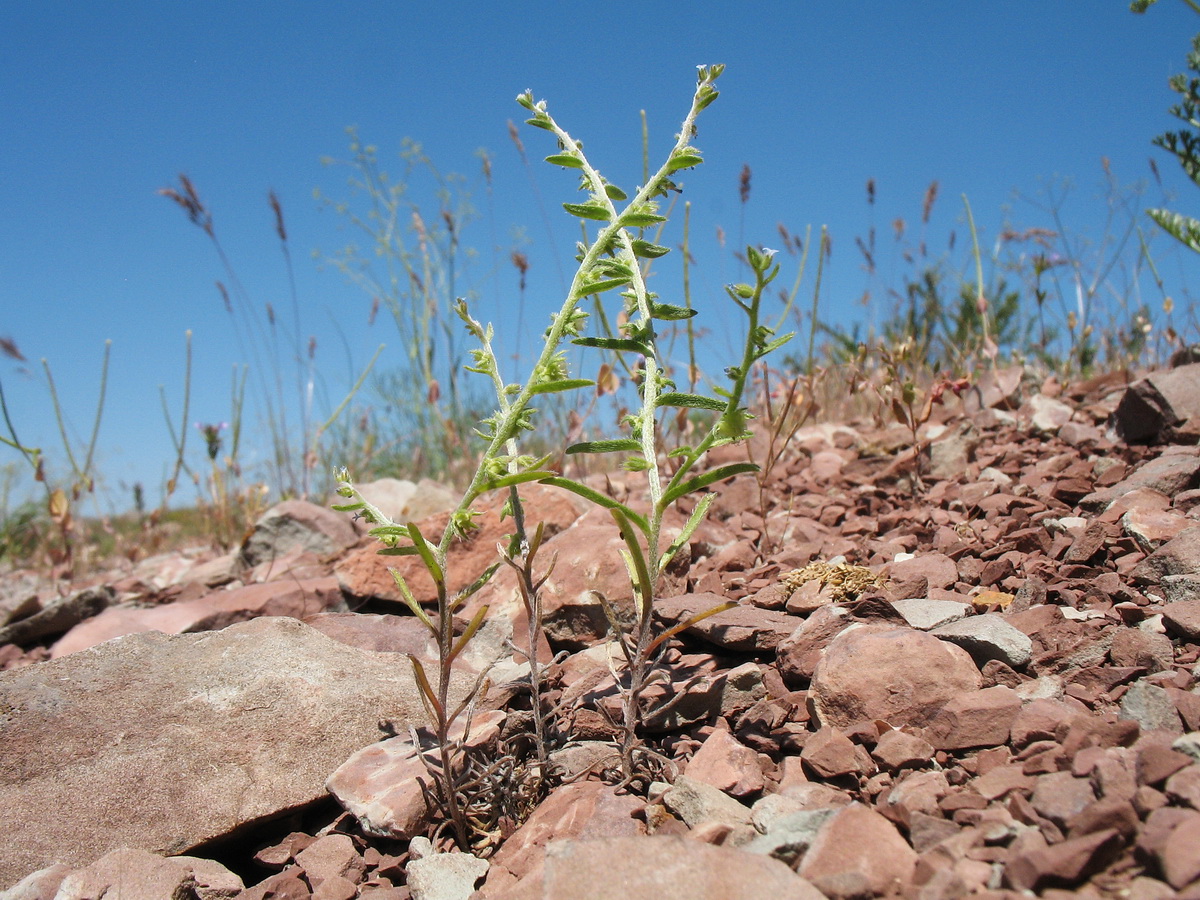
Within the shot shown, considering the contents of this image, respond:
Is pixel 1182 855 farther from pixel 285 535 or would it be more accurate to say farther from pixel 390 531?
pixel 285 535

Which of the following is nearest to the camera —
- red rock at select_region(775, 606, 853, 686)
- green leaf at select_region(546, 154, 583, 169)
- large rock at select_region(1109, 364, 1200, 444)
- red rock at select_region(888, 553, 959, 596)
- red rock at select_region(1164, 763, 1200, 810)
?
red rock at select_region(1164, 763, 1200, 810)

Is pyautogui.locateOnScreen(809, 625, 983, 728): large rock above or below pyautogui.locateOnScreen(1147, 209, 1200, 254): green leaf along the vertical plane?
below

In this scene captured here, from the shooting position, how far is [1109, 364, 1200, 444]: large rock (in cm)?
273

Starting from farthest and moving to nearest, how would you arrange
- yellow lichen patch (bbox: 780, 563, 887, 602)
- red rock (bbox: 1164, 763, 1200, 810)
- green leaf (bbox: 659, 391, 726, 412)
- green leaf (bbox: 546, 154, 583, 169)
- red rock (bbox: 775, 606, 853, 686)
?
1. yellow lichen patch (bbox: 780, 563, 887, 602)
2. red rock (bbox: 775, 606, 853, 686)
3. green leaf (bbox: 546, 154, 583, 169)
4. green leaf (bbox: 659, 391, 726, 412)
5. red rock (bbox: 1164, 763, 1200, 810)

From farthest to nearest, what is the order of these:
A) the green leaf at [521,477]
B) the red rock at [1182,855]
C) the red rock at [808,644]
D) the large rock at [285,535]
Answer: the large rock at [285,535]
the red rock at [808,644]
the green leaf at [521,477]
the red rock at [1182,855]

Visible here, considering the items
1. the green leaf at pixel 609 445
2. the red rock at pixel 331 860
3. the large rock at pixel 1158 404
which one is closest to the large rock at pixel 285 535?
the red rock at pixel 331 860

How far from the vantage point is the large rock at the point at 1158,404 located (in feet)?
8.95

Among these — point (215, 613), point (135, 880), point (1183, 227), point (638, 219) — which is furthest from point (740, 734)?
point (1183, 227)

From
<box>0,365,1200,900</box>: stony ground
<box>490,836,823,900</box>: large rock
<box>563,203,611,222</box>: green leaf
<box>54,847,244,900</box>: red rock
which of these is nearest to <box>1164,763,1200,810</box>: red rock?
<box>0,365,1200,900</box>: stony ground

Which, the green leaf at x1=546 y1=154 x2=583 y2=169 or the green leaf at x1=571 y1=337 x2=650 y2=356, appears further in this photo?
the green leaf at x1=546 y1=154 x2=583 y2=169

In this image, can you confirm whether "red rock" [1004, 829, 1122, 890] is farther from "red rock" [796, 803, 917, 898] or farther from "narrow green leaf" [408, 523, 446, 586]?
"narrow green leaf" [408, 523, 446, 586]

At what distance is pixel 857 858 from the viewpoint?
1.05 metres

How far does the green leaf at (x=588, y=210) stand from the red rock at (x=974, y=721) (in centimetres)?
107

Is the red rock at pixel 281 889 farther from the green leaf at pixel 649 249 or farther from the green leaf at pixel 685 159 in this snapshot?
the green leaf at pixel 685 159
